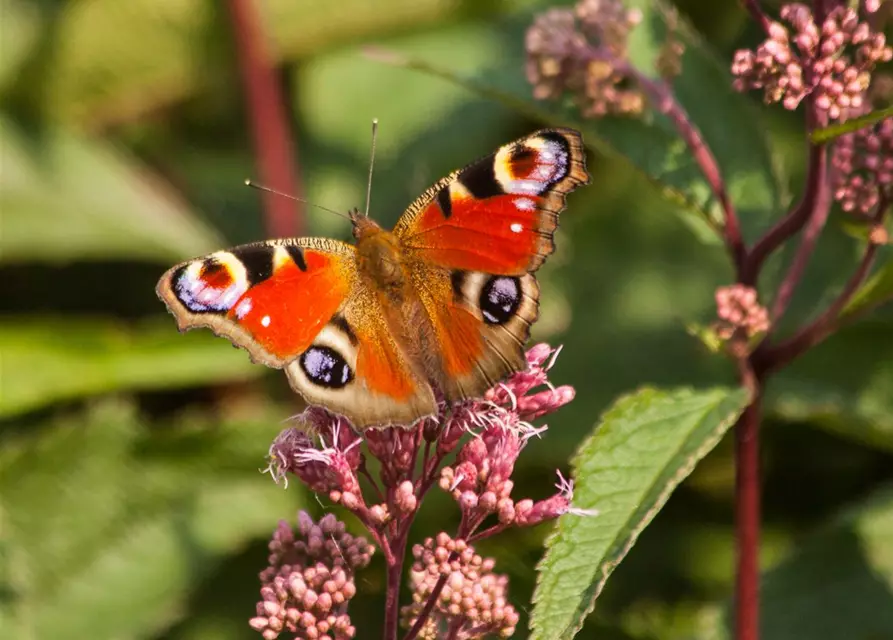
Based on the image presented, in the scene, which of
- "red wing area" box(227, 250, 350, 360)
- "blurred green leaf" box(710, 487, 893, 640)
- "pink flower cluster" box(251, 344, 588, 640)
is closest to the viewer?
"pink flower cluster" box(251, 344, 588, 640)

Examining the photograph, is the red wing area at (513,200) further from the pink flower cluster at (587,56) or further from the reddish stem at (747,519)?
the reddish stem at (747,519)

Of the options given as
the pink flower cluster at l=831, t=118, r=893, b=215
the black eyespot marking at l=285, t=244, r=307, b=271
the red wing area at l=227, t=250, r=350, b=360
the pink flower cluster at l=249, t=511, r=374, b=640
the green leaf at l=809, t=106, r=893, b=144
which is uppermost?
the pink flower cluster at l=831, t=118, r=893, b=215

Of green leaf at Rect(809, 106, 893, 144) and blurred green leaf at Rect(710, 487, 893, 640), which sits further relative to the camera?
blurred green leaf at Rect(710, 487, 893, 640)

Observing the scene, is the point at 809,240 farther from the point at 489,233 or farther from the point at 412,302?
the point at 412,302

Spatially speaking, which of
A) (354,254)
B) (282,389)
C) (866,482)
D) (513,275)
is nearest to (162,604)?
(282,389)

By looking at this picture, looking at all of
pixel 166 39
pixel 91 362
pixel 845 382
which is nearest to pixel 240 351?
pixel 91 362

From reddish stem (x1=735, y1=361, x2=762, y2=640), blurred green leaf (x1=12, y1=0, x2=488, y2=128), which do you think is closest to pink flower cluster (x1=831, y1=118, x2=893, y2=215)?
reddish stem (x1=735, y1=361, x2=762, y2=640)

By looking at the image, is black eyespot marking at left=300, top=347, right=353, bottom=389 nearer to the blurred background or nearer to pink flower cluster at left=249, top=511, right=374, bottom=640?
pink flower cluster at left=249, top=511, right=374, bottom=640

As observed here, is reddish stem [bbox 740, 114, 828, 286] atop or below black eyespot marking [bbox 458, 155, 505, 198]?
atop
